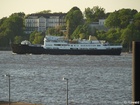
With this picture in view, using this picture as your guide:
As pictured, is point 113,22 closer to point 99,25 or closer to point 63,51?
point 99,25

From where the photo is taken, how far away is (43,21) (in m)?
191

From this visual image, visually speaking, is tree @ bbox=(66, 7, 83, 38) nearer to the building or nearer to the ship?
the building

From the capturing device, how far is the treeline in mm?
139625

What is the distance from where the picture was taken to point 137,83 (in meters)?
13.6

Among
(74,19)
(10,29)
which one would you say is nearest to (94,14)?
(74,19)

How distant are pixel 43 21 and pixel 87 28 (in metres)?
40.8

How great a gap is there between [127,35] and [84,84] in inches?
3837

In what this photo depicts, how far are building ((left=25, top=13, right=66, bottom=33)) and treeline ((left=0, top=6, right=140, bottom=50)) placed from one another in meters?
8.96

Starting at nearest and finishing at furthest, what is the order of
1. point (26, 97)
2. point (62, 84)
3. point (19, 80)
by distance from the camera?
point (26, 97) → point (62, 84) → point (19, 80)

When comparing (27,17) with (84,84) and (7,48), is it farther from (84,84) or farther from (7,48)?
(84,84)

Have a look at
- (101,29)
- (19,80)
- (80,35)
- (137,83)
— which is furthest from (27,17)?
(137,83)

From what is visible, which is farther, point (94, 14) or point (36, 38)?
point (94, 14)

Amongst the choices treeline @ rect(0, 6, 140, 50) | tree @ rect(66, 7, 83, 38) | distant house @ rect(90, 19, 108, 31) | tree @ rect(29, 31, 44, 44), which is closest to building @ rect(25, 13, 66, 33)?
treeline @ rect(0, 6, 140, 50)

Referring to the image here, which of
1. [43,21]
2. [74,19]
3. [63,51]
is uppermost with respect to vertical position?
[74,19]
